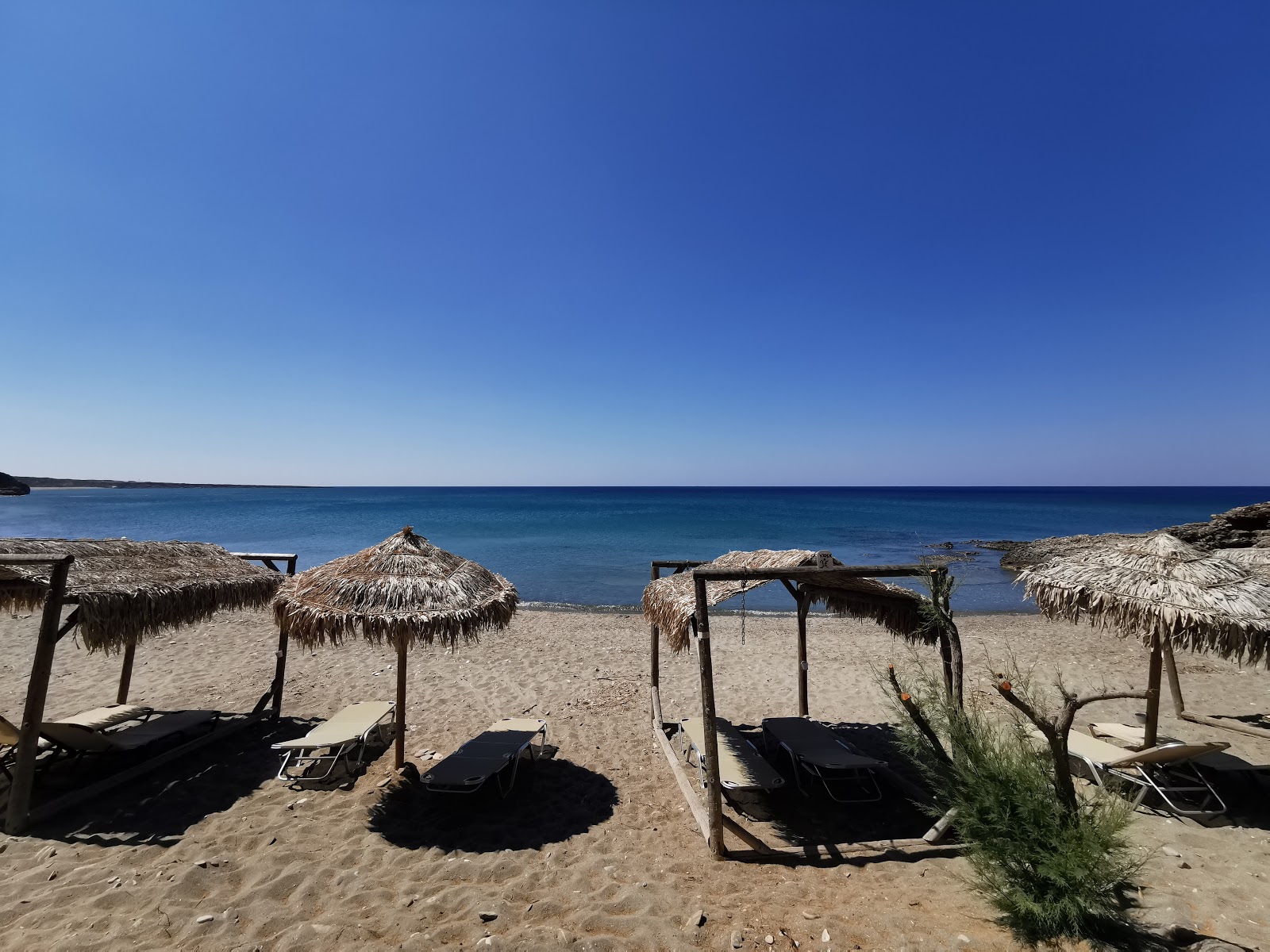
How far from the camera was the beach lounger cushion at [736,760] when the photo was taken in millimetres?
5039

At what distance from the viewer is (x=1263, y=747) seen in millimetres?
6250

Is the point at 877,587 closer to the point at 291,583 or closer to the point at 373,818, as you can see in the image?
the point at 373,818

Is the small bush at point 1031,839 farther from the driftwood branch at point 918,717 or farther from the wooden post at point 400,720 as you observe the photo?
the wooden post at point 400,720

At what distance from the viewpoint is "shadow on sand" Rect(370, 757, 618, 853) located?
457 cm

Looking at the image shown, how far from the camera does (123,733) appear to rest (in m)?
5.77

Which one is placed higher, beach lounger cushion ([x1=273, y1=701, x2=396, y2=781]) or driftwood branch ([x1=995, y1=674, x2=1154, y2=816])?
driftwood branch ([x1=995, y1=674, x2=1154, y2=816])

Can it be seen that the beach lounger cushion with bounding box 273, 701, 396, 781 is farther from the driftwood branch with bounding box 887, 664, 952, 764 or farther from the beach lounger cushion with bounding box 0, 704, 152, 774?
the driftwood branch with bounding box 887, 664, 952, 764

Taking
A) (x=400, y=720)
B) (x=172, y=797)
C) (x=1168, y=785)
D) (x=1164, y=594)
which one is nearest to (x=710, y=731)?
(x=400, y=720)

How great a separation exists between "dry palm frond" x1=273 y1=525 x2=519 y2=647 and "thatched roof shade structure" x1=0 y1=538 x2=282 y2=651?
36.0 inches

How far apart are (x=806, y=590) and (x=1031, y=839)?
3277mm

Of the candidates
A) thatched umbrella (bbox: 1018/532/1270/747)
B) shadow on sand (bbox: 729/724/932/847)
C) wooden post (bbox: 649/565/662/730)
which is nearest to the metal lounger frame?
thatched umbrella (bbox: 1018/532/1270/747)

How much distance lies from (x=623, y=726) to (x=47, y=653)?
563cm

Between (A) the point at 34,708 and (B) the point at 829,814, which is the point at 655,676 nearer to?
(B) the point at 829,814

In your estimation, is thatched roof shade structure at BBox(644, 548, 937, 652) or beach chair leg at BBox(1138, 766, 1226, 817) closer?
beach chair leg at BBox(1138, 766, 1226, 817)
